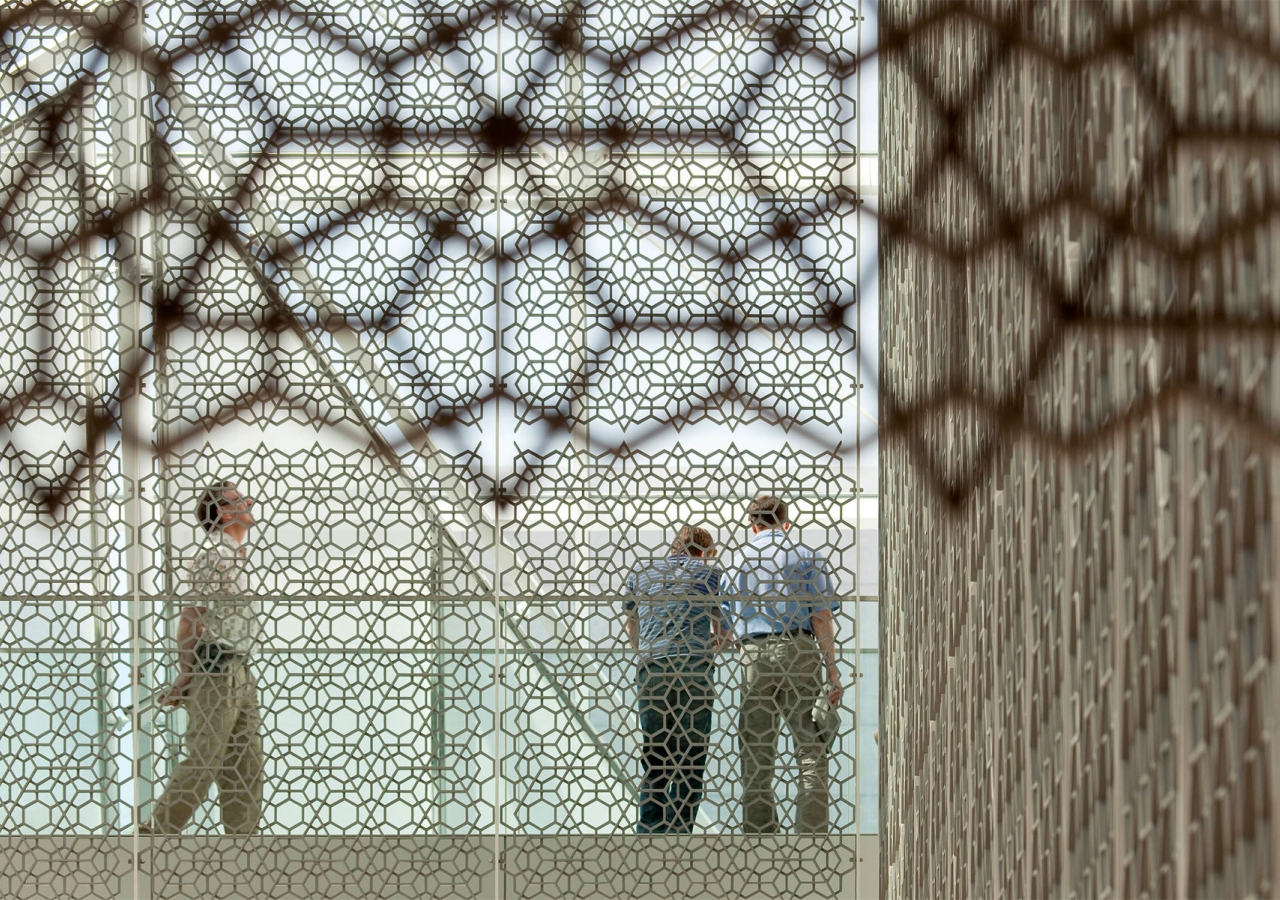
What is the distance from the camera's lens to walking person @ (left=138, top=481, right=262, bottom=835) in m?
2.95

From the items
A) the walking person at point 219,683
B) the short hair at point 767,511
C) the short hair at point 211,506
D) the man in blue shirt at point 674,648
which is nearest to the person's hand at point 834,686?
the man in blue shirt at point 674,648

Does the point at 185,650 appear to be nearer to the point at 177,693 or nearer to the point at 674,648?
the point at 177,693

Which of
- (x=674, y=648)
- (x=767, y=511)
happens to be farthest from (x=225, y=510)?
(x=767, y=511)

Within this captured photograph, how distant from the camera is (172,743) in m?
2.96

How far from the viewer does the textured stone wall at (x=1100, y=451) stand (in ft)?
3.88

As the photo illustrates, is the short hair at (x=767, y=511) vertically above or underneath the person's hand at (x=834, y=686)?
above

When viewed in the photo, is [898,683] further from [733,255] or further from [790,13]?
[790,13]

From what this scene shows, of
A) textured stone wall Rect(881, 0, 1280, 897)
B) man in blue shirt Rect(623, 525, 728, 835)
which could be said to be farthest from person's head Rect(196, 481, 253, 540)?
textured stone wall Rect(881, 0, 1280, 897)

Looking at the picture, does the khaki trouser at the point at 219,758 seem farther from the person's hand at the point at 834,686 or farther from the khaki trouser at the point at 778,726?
the person's hand at the point at 834,686

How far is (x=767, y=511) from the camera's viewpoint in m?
2.91

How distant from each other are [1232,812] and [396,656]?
2102 millimetres

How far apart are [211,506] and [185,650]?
0.35 meters

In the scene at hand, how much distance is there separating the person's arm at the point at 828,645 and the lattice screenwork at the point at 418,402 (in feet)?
0.08

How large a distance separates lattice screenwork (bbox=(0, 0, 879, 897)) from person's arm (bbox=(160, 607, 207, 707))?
0.08 feet
